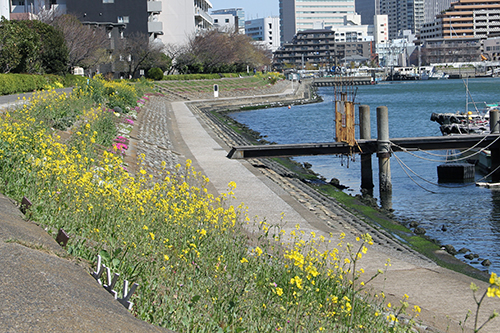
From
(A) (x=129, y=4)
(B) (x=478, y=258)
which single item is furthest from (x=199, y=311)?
(A) (x=129, y=4)

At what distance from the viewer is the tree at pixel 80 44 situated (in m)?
49.4

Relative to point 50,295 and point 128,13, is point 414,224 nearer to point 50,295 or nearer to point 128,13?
point 50,295

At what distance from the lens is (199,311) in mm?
4984

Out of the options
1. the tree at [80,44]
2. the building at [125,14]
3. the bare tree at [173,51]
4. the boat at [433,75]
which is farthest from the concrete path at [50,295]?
the boat at [433,75]

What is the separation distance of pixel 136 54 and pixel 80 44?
1728 centimetres

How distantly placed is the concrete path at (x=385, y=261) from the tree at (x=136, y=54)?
47370 mm

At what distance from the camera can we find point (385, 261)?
10.6 m

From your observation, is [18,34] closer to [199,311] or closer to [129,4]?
[199,311]

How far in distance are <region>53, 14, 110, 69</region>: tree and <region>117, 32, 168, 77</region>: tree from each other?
7.40 meters

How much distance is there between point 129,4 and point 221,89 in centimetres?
1740

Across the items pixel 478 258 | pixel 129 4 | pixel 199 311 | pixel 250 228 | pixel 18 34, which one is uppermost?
pixel 129 4

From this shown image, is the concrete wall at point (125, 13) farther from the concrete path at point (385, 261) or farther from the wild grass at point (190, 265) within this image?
the wild grass at point (190, 265)

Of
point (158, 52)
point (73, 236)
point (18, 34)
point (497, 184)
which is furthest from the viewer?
point (158, 52)

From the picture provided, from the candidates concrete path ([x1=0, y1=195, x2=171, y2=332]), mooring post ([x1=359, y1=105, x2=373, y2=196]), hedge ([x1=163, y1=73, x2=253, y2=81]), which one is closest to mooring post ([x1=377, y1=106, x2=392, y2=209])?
mooring post ([x1=359, y1=105, x2=373, y2=196])
